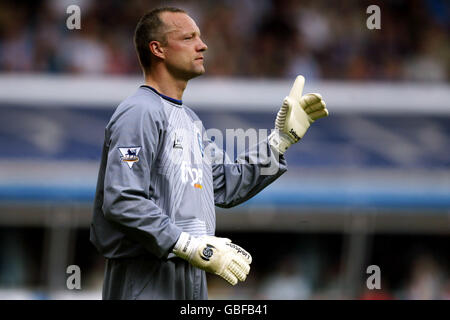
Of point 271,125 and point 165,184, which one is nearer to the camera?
point 165,184

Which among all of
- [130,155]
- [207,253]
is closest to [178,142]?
[130,155]

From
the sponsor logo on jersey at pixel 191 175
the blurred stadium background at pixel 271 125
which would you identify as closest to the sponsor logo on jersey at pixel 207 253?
the sponsor logo on jersey at pixel 191 175

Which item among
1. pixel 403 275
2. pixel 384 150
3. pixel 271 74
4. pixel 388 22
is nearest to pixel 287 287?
pixel 403 275

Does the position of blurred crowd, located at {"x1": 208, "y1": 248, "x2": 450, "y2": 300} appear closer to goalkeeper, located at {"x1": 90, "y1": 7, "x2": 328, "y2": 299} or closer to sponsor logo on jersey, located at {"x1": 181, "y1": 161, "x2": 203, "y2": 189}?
goalkeeper, located at {"x1": 90, "y1": 7, "x2": 328, "y2": 299}

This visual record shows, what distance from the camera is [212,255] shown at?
129 inches

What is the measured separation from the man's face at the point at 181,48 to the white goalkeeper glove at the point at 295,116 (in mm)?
518

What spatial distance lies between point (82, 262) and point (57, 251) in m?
0.29

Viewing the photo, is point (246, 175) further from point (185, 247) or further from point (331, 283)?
point (331, 283)

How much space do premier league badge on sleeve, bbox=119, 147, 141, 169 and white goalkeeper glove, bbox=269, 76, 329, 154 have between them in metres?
0.87

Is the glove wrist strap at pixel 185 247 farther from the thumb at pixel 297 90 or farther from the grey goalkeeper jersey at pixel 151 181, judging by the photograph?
the thumb at pixel 297 90

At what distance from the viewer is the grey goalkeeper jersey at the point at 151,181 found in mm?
3266

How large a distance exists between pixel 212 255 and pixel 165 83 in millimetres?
880

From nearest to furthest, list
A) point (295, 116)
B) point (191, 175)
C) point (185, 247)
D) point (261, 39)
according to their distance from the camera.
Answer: point (185, 247) → point (191, 175) → point (295, 116) → point (261, 39)

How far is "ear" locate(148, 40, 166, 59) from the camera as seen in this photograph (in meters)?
3.65
